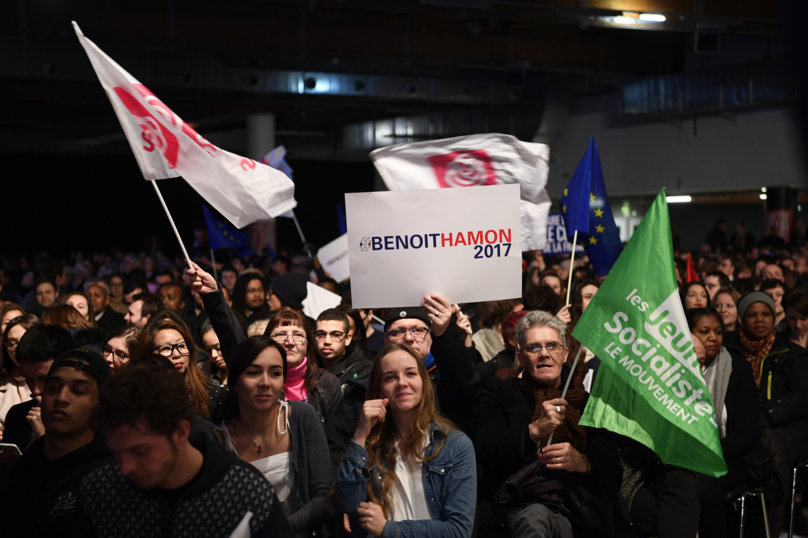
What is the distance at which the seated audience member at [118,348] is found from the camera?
4.55 meters

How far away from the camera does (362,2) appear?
13875 mm

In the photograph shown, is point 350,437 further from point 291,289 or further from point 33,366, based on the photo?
point 291,289

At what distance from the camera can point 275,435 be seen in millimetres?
3377

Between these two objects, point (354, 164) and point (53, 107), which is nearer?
point (53, 107)

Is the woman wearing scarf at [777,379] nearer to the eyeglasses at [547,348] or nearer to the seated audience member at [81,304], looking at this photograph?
the eyeglasses at [547,348]

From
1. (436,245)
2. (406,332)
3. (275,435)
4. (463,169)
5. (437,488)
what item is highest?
(463,169)

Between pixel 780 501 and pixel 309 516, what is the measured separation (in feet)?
10.5

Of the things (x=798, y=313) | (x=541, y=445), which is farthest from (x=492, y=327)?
(x=541, y=445)

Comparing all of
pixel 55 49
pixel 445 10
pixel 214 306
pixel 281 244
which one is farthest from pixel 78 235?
pixel 214 306

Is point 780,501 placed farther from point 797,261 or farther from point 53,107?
point 53,107

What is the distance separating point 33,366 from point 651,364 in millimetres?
2861

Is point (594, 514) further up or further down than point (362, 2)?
further down

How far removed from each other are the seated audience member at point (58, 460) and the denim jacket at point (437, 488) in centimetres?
88

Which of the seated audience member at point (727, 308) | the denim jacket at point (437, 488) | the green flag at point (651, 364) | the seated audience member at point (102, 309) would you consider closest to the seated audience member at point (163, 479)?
the denim jacket at point (437, 488)
